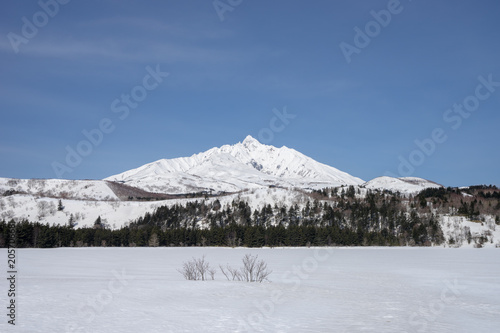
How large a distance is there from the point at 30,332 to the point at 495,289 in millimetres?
31208

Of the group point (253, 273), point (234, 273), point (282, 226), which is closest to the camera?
point (234, 273)

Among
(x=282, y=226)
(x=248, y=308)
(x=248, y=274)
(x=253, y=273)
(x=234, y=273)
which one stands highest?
(x=282, y=226)

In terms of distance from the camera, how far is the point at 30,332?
1527cm

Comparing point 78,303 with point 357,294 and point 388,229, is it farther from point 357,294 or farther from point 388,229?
point 388,229

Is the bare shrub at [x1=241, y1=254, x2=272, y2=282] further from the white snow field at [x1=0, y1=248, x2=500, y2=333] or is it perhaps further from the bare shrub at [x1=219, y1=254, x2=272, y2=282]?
the white snow field at [x1=0, y1=248, x2=500, y2=333]

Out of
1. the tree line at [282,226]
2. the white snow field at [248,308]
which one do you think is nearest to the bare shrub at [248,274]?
the white snow field at [248,308]

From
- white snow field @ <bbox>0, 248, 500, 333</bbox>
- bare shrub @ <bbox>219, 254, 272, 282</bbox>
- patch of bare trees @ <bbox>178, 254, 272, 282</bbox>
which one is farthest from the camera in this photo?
patch of bare trees @ <bbox>178, 254, 272, 282</bbox>

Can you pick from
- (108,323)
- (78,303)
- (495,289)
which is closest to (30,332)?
(108,323)

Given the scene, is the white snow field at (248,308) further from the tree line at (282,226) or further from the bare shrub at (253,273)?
the tree line at (282,226)

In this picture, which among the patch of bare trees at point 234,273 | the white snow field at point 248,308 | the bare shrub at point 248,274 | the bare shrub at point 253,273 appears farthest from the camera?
the patch of bare trees at point 234,273

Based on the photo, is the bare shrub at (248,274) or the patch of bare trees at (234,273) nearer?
the bare shrub at (248,274)

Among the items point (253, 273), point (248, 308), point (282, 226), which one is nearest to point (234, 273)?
point (253, 273)

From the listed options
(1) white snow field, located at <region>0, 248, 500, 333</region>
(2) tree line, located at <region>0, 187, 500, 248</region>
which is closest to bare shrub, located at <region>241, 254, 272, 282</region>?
(1) white snow field, located at <region>0, 248, 500, 333</region>

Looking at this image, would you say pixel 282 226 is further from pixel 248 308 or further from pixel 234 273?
pixel 248 308
